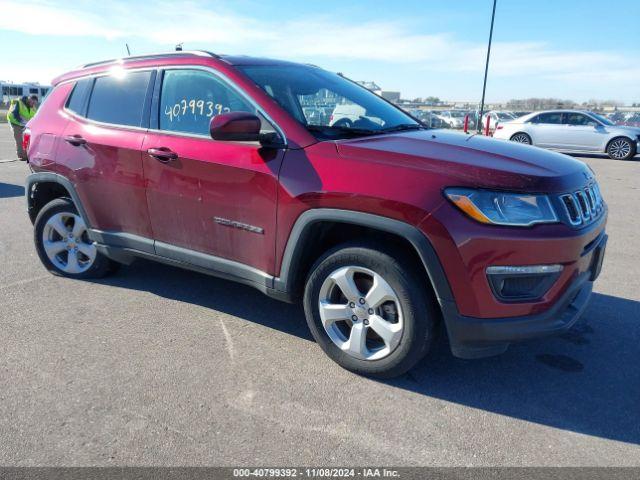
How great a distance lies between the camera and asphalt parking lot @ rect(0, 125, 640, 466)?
2418mm

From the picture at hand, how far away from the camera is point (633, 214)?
7.59 metres

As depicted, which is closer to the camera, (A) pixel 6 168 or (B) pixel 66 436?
(B) pixel 66 436

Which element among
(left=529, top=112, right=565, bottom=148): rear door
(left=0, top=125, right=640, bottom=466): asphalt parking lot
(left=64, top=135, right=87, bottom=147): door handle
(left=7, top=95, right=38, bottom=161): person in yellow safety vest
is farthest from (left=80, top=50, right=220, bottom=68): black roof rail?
(left=529, top=112, right=565, bottom=148): rear door

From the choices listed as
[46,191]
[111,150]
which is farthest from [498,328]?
[46,191]

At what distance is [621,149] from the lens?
617 inches

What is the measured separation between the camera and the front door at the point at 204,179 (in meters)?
3.18

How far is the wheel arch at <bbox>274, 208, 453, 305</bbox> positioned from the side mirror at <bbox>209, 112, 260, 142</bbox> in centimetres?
58

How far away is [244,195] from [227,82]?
78cm

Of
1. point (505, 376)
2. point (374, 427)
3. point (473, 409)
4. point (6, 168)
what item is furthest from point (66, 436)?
point (6, 168)

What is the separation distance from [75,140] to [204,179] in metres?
1.43

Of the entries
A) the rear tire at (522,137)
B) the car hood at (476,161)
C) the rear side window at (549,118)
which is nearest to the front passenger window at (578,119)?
the rear side window at (549,118)

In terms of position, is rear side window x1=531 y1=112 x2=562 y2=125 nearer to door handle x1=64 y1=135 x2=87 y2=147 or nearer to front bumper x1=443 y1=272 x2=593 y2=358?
front bumper x1=443 y1=272 x2=593 y2=358

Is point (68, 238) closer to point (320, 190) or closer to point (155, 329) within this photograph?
point (155, 329)

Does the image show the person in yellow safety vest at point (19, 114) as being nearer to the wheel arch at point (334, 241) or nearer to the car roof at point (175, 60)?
the car roof at point (175, 60)
